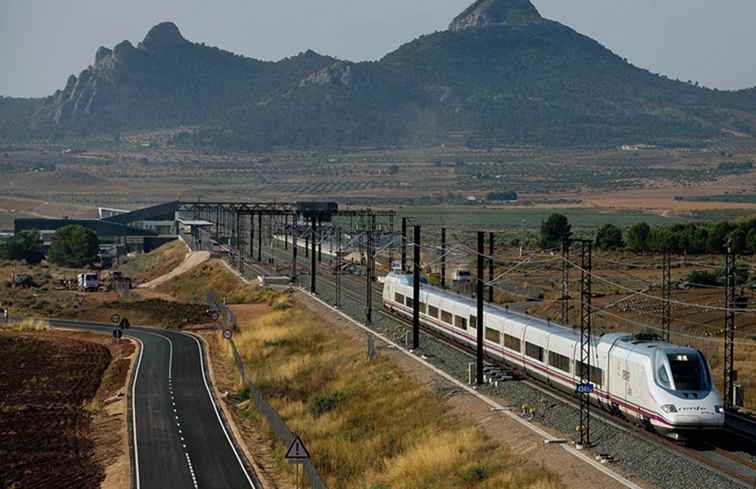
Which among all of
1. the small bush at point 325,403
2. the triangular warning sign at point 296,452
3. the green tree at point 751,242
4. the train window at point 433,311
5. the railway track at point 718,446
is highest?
the green tree at point 751,242

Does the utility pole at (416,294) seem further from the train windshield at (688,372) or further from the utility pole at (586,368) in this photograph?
the train windshield at (688,372)

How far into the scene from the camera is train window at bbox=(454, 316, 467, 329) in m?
58.6

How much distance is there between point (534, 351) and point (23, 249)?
384 ft

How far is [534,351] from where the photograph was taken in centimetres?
4781

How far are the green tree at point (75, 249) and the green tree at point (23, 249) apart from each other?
281 cm

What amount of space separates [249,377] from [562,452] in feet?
91.3

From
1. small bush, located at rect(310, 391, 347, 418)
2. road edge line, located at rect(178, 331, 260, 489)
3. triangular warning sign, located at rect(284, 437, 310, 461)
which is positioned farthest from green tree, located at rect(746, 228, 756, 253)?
triangular warning sign, located at rect(284, 437, 310, 461)

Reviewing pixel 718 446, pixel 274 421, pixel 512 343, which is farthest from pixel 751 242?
pixel 718 446

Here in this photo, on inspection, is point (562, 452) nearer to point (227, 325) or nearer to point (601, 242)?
point (227, 325)

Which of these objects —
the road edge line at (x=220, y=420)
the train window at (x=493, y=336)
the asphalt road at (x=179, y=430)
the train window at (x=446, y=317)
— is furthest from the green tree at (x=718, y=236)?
the train window at (x=493, y=336)

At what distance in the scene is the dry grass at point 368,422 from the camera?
1473 inches

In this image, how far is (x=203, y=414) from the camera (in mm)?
52750

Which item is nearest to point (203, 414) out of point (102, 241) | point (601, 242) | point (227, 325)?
point (227, 325)

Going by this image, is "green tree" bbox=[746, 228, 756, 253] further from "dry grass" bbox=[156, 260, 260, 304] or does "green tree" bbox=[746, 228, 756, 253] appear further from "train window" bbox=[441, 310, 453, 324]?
"train window" bbox=[441, 310, 453, 324]
